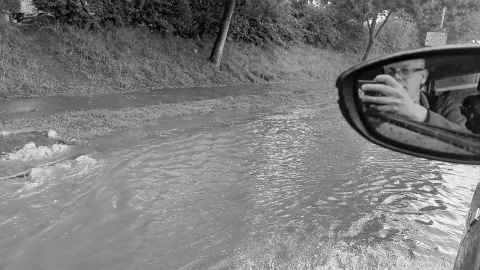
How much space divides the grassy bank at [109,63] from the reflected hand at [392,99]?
12.6 meters

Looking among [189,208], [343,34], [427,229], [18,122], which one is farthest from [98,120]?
[343,34]

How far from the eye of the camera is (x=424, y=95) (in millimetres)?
1656

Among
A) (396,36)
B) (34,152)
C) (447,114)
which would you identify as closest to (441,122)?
(447,114)

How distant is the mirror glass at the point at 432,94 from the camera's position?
1611 mm

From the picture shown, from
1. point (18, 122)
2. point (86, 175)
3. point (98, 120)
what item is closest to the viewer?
point (86, 175)

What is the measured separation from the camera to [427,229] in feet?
19.7

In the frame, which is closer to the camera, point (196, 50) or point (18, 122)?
point (18, 122)

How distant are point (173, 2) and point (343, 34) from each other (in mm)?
17031

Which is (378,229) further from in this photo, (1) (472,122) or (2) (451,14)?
(2) (451,14)

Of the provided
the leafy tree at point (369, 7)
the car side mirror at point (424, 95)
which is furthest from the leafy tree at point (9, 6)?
the leafy tree at point (369, 7)

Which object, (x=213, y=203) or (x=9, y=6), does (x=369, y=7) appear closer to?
(x=9, y=6)

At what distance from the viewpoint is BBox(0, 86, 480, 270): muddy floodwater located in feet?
17.1

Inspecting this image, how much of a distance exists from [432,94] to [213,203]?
512 centimetres

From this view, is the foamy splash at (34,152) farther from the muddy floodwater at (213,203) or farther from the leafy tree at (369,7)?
the leafy tree at (369,7)
